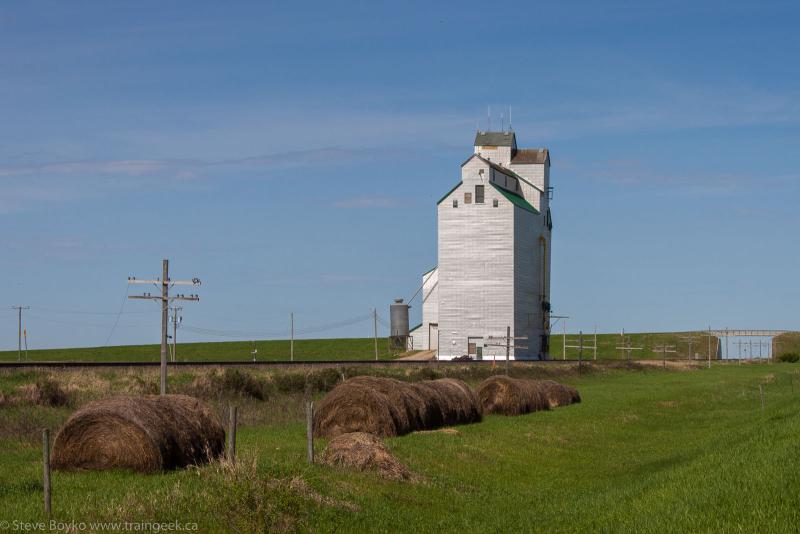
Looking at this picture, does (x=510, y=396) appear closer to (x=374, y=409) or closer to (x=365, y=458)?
(x=374, y=409)

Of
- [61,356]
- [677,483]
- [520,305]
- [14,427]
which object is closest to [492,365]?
[520,305]

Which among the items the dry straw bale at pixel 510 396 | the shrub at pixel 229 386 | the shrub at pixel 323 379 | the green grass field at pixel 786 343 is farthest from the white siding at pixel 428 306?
the dry straw bale at pixel 510 396

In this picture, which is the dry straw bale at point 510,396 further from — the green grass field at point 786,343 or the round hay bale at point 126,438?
the green grass field at point 786,343

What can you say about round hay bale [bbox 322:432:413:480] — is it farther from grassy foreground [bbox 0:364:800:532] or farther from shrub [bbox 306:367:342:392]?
shrub [bbox 306:367:342:392]

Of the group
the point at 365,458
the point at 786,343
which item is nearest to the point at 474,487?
the point at 365,458

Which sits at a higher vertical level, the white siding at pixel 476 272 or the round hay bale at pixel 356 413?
the white siding at pixel 476 272

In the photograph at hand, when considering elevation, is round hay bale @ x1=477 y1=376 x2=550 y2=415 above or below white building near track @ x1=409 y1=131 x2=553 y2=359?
below

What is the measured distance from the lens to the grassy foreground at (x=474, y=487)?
46.8ft

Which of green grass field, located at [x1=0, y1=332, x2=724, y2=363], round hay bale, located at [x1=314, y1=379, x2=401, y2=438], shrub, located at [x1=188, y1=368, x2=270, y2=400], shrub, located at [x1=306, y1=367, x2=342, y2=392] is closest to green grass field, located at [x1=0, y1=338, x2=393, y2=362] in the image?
green grass field, located at [x1=0, y1=332, x2=724, y2=363]

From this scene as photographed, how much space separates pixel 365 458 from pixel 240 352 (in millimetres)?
112031

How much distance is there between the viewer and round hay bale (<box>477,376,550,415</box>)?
37.2 m

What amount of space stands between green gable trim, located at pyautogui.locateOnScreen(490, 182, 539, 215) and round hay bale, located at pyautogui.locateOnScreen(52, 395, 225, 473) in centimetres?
6442

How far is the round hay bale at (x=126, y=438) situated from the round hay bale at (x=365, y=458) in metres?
2.42

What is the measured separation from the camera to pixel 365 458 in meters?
19.9
